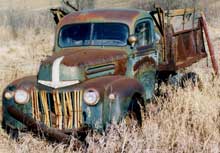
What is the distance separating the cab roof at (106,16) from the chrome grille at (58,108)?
6.90 ft

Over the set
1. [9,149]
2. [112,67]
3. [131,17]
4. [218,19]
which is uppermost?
[218,19]

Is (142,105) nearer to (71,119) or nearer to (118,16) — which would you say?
(71,119)

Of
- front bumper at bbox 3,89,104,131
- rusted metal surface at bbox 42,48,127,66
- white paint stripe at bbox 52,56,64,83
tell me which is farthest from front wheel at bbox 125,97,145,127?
white paint stripe at bbox 52,56,64,83

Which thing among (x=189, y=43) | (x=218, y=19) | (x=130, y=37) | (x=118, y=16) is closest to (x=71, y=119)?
(x=130, y=37)

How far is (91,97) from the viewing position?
6828 millimetres

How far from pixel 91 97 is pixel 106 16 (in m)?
2.38

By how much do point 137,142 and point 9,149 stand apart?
5.71 ft

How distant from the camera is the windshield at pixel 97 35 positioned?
8.52m

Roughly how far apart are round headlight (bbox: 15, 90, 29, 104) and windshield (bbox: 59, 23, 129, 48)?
166cm

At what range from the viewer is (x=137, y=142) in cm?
621

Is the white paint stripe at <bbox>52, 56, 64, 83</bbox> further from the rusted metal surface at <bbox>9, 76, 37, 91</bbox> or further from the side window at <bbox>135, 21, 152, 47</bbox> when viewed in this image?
the side window at <bbox>135, 21, 152, 47</bbox>

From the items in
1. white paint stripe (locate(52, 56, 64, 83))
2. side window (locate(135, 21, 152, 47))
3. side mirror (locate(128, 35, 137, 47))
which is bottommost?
white paint stripe (locate(52, 56, 64, 83))

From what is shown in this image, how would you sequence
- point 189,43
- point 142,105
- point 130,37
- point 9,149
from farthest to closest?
1. point 189,43
2. point 130,37
3. point 142,105
4. point 9,149

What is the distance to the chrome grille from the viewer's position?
6.94 meters
